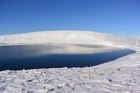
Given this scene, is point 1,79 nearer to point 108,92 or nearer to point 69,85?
point 69,85

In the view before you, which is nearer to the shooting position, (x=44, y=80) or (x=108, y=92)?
(x=108, y=92)

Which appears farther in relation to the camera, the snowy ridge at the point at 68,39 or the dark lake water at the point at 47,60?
the snowy ridge at the point at 68,39

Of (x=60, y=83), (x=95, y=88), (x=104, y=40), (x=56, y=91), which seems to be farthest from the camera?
(x=104, y=40)

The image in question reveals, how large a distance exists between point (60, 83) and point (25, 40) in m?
52.5

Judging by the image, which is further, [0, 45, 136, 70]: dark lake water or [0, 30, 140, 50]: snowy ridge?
[0, 30, 140, 50]: snowy ridge

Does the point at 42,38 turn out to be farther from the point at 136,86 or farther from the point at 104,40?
the point at 136,86

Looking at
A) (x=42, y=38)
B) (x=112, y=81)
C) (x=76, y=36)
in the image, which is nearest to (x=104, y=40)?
(x=76, y=36)

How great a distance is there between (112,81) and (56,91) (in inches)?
89.0

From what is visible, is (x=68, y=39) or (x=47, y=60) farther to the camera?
(x=68, y=39)

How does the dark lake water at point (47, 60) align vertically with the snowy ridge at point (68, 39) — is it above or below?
below

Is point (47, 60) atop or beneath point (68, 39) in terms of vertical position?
beneath

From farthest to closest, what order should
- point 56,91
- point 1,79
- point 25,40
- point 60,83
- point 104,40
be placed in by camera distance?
point 25,40 < point 104,40 < point 1,79 < point 60,83 < point 56,91

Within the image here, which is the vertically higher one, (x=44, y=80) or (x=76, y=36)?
(x=76, y=36)

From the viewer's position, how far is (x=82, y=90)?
6.59 m
